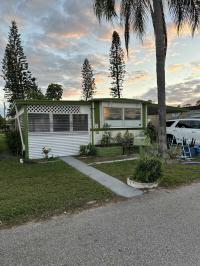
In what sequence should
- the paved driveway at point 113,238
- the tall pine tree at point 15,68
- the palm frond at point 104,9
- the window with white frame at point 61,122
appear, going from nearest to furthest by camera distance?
the paved driveway at point 113,238 < the palm frond at point 104,9 < the window with white frame at point 61,122 < the tall pine tree at point 15,68

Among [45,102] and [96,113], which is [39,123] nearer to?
[45,102]

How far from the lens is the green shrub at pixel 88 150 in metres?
12.7

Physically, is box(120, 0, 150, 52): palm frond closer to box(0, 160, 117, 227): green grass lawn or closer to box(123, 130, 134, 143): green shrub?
box(123, 130, 134, 143): green shrub

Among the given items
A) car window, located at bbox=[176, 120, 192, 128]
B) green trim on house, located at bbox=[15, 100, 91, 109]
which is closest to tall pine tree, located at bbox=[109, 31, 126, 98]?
car window, located at bbox=[176, 120, 192, 128]

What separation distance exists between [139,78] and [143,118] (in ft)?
24.1

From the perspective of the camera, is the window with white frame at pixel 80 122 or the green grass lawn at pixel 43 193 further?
the window with white frame at pixel 80 122

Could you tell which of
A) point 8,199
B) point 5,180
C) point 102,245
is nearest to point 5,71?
point 5,180

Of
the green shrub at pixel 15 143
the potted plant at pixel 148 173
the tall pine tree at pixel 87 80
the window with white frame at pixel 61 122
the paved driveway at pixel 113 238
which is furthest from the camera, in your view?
the tall pine tree at pixel 87 80

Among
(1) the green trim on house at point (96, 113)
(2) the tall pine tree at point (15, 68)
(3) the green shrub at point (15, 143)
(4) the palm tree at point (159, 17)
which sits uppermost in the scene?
(2) the tall pine tree at point (15, 68)

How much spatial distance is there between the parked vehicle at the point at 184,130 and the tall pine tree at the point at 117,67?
23137 millimetres

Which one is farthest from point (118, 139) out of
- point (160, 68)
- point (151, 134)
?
point (160, 68)

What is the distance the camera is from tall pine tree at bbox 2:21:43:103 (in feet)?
108

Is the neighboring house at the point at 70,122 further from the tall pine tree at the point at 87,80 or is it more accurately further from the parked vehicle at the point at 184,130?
the tall pine tree at the point at 87,80

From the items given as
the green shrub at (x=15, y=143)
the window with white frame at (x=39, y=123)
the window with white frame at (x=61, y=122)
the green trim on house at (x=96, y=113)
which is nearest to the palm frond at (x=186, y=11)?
the green trim on house at (x=96, y=113)
